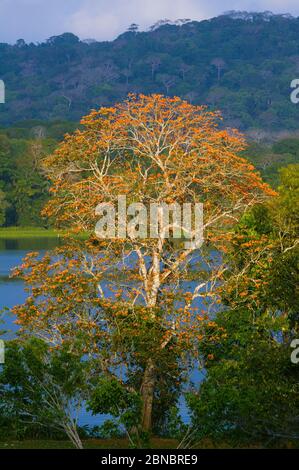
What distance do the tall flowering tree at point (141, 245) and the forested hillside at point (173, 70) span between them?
118 metres

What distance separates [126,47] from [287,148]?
332ft

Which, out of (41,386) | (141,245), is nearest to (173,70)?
(141,245)

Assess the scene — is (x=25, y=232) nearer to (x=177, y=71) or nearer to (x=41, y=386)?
(x=41, y=386)

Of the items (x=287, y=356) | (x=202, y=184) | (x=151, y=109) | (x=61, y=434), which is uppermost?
(x=151, y=109)

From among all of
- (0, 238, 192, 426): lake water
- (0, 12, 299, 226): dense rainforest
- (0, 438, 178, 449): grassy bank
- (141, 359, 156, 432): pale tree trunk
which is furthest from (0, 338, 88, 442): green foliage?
(0, 12, 299, 226): dense rainforest

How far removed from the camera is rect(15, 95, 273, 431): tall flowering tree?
13.6 metres

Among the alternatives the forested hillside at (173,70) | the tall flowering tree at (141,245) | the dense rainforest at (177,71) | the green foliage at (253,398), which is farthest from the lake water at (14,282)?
the forested hillside at (173,70)

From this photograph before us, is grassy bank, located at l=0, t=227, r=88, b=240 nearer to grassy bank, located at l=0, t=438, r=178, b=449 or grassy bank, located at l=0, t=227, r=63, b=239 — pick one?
grassy bank, located at l=0, t=227, r=63, b=239

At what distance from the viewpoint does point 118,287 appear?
14.0 meters

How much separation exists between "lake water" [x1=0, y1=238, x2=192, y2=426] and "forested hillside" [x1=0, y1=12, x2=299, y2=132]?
80.4 metres

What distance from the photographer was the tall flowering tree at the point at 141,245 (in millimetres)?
13562

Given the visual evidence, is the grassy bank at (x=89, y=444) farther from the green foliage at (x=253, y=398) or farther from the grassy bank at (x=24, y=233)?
the grassy bank at (x=24, y=233)

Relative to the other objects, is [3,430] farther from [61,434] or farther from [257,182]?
[257,182]

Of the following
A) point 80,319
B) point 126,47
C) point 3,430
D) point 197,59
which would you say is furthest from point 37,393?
point 126,47
